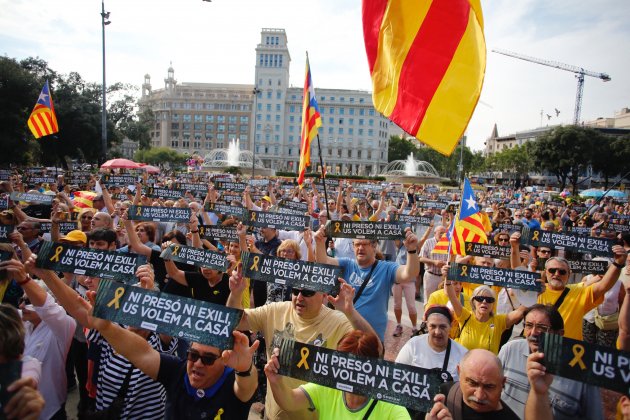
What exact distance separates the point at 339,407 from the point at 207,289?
2.29m

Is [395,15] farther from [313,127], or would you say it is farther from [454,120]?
[313,127]

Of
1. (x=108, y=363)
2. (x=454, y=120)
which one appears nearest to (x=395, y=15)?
(x=454, y=120)

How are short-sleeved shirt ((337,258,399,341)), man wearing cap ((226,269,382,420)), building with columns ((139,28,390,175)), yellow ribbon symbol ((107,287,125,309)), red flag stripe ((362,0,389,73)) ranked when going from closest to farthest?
1. yellow ribbon symbol ((107,287,125,309))
2. man wearing cap ((226,269,382,420))
3. short-sleeved shirt ((337,258,399,341))
4. red flag stripe ((362,0,389,73))
5. building with columns ((139,28,390,175))

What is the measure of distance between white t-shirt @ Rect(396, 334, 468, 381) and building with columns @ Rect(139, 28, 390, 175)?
97062 millimetres

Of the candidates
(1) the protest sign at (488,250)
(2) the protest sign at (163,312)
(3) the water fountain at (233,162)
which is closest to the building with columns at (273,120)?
(3) the water fountain at (233,162)

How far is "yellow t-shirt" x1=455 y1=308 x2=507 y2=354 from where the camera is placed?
3.84 m

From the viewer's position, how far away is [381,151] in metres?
113

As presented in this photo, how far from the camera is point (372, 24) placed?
4.62 meters

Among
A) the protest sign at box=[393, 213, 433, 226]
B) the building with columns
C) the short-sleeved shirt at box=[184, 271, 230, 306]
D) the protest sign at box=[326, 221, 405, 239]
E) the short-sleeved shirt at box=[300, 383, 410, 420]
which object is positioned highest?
the building with columns

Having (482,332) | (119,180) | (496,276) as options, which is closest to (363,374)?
(482,332)

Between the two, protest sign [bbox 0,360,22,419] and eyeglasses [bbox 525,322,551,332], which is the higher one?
protest sign [bbox 0,360,22,419]

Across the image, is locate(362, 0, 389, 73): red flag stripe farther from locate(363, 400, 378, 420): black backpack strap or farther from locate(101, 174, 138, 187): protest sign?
locate(101, 174, 138, 187): protest sign

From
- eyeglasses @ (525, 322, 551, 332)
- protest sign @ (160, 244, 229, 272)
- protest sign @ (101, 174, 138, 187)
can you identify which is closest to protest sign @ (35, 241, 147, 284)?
protest sign @ (160, 244, 229, 272)

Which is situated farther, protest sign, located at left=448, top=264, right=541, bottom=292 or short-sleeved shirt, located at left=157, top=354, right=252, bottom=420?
protest sign, located at left=448, top=264, right=541, bottom=292
